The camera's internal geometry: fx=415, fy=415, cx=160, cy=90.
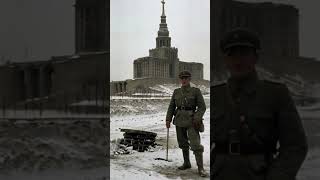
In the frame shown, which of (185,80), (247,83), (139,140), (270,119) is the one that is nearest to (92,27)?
(185,80)

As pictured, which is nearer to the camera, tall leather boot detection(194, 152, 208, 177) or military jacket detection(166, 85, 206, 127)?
tall leather boot detection(194, 152, 208, 177)

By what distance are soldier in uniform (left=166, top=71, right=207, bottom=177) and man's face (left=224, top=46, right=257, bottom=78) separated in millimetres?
1186

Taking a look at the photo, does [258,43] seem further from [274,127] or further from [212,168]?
[212,168]

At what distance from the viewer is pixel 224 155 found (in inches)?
121

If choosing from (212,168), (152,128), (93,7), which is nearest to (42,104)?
(93,7)

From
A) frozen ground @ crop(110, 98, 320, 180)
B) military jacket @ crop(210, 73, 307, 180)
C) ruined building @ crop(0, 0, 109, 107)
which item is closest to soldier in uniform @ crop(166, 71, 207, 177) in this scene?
frozen ground @ crop(110, 98, 320, 180)

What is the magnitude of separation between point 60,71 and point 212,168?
4.73ft

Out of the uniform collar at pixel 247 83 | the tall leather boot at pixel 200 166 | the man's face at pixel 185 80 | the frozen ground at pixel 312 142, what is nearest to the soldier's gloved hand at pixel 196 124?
the tall leather boot at pixel 200 166

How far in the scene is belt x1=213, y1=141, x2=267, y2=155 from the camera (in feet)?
9.70

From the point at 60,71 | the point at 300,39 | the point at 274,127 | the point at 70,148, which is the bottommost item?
the point at 70,148

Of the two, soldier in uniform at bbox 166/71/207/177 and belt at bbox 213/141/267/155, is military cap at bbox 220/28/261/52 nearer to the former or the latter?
belt at bbox 213/141/267/155

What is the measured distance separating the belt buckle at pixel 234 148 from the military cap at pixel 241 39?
2.28 feet

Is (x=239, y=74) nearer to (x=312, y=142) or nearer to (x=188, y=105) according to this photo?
(x=312, y=142)

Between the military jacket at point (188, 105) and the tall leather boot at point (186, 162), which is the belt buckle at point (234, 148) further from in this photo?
the tall leather boot at point (186, 162)
